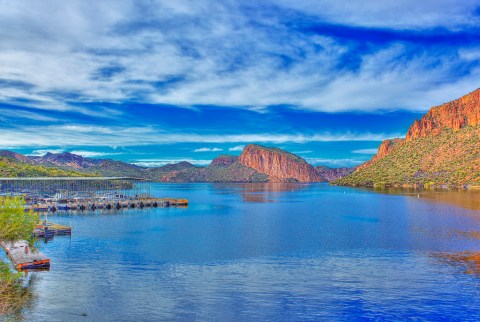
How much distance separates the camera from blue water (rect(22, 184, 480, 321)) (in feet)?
105

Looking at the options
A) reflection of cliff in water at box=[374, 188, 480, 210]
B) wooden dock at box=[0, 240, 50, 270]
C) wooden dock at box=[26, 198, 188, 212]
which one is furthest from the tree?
reflection of cliff in water at box=[374, 188, 480, 210]

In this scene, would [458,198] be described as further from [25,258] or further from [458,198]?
[25,258]

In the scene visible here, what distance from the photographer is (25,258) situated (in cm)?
4334

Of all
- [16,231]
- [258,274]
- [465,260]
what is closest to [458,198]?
[465,260]

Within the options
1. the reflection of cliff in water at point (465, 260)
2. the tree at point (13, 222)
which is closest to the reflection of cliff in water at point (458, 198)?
the reflection of cliff in water at point (465, 260)

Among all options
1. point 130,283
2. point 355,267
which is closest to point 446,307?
point 355,267

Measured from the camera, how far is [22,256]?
144 feet

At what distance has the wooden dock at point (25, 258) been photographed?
4228 cm

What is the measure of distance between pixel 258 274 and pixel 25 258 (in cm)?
2333

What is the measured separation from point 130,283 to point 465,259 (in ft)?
119

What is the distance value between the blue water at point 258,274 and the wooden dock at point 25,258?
5.57ft

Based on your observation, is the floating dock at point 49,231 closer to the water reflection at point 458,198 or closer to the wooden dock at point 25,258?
the wooden dock at point 25,258

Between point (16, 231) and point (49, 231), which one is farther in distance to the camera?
point (49, 231)

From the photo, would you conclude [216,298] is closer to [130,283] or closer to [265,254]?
[130,283]
